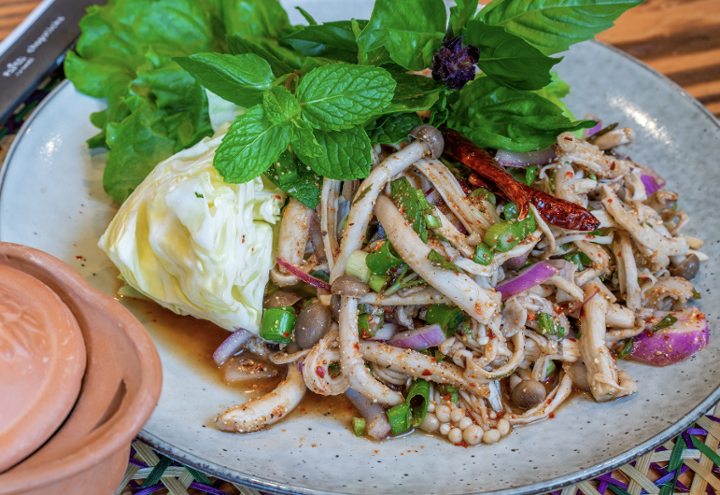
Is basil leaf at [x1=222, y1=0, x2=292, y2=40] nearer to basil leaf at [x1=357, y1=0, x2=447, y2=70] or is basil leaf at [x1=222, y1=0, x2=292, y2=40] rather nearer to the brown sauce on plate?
basil leaf at [x1=357, y1=0, x2=447, y2=70]

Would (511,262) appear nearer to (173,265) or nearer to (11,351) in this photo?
(173,265)

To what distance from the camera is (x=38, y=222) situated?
9.60ft

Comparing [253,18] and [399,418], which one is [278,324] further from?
[253,18]

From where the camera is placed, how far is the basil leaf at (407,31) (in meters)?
2.39

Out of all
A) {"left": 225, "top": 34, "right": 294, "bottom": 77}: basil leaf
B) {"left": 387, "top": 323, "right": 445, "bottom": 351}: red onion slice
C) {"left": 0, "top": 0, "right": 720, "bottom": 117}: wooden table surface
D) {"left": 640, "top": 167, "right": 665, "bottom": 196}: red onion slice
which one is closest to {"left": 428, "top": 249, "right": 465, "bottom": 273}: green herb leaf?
{"left": 387, "top": 323, "right": 445, "bottom": 351}: red onion slice

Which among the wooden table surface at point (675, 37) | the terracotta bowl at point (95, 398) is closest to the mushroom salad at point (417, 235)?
the terracotta bowl at point (95, 398)

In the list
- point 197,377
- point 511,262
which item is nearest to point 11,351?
point 197,377

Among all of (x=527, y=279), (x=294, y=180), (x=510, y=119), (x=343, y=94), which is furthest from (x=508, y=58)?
(x=294, y=180)

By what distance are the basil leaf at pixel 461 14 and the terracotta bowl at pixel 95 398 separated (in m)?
1.98

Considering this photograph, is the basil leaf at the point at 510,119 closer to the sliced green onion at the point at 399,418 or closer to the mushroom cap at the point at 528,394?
the mushroom cap at the point at 528,394

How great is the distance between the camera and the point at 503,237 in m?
2.38

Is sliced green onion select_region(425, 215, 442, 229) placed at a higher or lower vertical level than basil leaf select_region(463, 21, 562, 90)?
lower

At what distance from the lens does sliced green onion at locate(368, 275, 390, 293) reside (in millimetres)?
2619

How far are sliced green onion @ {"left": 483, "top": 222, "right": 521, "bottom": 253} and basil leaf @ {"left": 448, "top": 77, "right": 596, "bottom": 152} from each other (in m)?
0.50
